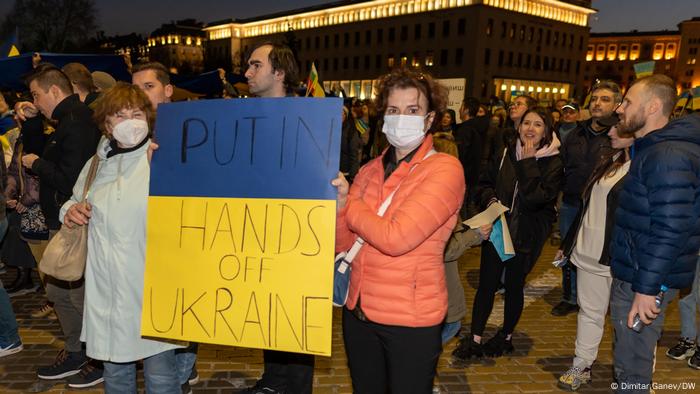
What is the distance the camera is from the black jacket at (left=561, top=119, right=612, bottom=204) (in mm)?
5707

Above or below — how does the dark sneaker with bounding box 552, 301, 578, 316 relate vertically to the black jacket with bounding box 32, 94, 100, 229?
below

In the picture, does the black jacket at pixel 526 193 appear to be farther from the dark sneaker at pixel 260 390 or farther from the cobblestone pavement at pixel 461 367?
the dark sneaker at pixel 260 390

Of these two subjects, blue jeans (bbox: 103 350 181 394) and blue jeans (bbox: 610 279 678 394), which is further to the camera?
blue jeans (bbox: 610 279 678 394)

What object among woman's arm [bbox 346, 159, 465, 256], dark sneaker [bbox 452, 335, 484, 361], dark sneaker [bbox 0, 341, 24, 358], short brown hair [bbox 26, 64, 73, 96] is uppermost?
short brown hair [bbox 26, 64, 73, 96]

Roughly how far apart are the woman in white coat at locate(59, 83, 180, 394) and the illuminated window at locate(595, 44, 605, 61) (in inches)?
5617

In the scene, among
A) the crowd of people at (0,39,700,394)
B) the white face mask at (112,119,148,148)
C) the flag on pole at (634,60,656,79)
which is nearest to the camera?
the crowd of people at (0,39,700,394)

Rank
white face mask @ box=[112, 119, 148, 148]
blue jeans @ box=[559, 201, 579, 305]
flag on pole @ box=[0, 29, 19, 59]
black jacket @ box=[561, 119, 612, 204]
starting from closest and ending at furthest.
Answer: white face mask @ box=[112, 119, 148, 148]
black jacket @ box=[561, 119, 612, 204]
blue jeans @ box=[559, 201, 579, 305]
flag on pole @ box=[0, 29, 19, 59]

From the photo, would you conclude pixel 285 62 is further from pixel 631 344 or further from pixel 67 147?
pixel 631 344

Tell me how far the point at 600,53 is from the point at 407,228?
143313 mm

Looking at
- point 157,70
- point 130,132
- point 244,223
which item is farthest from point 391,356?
point 157,70

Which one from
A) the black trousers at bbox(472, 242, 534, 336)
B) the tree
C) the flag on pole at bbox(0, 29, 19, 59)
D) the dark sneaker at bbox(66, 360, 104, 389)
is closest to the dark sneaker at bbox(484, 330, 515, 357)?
the black trousers at bbox(472, 242, 534, 336)

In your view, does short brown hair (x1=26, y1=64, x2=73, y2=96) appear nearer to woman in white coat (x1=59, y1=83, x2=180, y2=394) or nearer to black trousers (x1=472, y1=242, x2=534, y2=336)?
woman in white coat (x1=59, y1=83, x2=180, y2=394)

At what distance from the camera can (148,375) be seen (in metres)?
2.89

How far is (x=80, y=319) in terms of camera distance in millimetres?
4184
